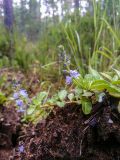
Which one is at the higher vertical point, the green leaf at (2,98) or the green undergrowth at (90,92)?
the green undergrowth at (90,92)

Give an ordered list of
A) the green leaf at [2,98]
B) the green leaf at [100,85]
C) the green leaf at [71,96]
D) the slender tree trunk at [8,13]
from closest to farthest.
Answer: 1. the green leaf at [100,85]
2. the green leaf at [71,96]
3. the green leaf at [2,98]
4. the slender tree trunk at [8,13]

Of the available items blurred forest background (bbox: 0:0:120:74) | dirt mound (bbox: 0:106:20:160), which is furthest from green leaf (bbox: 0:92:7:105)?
blurred forest background (bbox: 0:0:120:74)

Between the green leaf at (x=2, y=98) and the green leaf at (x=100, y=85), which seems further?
the green leaf at (x=2, y=98)

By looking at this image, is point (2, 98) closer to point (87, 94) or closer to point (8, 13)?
point (87, 94)

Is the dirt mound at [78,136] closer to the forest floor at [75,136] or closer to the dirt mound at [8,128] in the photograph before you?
the forest floor at [75,136]

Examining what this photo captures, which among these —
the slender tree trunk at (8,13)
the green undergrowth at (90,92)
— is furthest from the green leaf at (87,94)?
the slender tree trunk at (8,13)

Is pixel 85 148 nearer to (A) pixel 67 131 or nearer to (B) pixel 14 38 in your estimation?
(A) pixel 67 131
